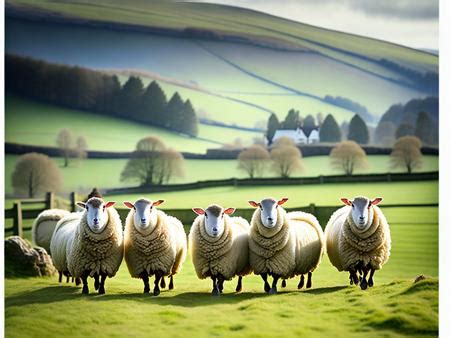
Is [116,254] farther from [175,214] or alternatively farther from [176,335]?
[175,214]

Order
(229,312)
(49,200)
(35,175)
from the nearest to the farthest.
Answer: (229,312)
(35,175)
(49,200)

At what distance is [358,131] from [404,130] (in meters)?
0.92

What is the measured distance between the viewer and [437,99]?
21.1 meters

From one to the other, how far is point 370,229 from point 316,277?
70.0 inches

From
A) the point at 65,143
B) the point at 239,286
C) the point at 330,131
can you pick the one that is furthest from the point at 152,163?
the point at 239,286

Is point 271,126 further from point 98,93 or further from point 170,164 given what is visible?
point 98,93

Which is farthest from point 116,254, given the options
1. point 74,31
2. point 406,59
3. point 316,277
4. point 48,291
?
point 406,59

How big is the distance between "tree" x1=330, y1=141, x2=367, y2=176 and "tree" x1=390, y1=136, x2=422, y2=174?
24.4 inches

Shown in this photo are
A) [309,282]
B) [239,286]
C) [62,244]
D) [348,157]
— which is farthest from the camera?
[348,157]

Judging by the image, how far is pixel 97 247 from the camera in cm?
1455

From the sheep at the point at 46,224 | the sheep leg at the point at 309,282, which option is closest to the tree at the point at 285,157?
the sheep at the point at 46,224

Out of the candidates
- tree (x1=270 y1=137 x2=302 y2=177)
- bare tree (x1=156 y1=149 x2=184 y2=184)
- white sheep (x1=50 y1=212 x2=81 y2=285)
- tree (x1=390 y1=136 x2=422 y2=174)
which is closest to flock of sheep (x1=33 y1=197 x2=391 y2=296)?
white sheep (x1=50 y1=212 x2=81 y2=285)

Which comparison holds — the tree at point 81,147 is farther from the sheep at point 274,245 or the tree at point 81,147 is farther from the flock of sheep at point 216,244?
the sheep at point 274,245

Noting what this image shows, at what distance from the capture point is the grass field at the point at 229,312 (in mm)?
13406
